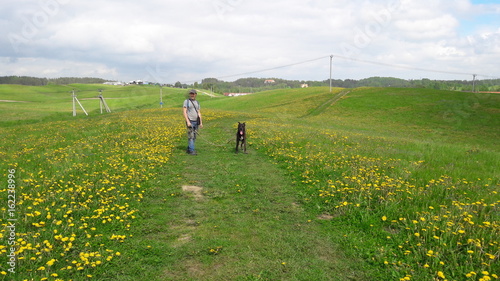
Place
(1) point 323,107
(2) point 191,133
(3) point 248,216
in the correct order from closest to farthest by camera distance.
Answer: (3) point 248,216
(2) point 191,133
(1) point 323,107

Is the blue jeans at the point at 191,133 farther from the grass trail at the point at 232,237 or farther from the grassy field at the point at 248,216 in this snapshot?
the grass trail at the point at 232,237

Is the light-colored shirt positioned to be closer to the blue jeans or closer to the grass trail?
the blue jeans

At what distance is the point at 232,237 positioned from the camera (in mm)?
5918

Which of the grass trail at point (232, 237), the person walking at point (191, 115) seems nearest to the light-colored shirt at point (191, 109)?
the person walking at point (191, 115)

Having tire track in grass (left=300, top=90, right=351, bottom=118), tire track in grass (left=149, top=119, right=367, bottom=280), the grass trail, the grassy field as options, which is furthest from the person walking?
tire track in grass (left=300, top=90, right=351, bottom=118)

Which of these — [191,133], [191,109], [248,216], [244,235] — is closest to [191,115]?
[191,109]

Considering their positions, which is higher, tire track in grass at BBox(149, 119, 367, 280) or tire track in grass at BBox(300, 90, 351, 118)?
tire track in grass at BBox(300, 90, 351, 118)

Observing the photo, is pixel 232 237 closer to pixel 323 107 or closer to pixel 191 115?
pixel 191 115

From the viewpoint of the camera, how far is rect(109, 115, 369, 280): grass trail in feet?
15.8

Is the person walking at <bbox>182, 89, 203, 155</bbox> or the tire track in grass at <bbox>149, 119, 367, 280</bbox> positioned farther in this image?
the person walking at <bbox>182, 89, 203, 155</bbox>

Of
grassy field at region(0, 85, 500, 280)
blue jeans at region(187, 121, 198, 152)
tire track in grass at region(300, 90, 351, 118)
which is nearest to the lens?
grassy field at region(0, 85, 500, 280)

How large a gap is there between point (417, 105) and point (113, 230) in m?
61.1

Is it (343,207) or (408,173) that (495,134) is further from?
(343,207)

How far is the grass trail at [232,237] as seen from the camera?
15.8 feet
